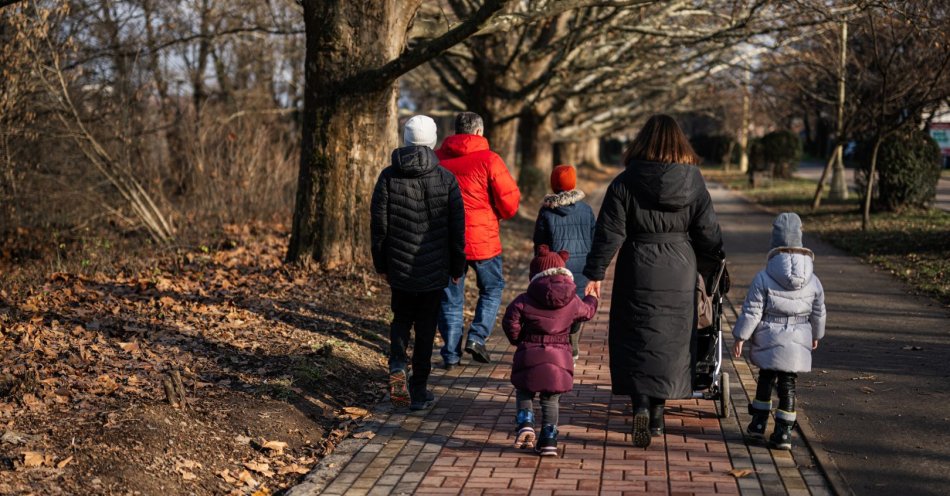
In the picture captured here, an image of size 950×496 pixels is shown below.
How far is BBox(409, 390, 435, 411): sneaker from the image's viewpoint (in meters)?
6.75

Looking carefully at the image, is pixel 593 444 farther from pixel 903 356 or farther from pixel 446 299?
pixel 903 356

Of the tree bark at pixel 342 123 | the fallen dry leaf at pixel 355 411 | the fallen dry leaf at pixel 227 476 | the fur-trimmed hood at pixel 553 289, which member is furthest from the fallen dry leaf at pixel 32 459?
the tree bark at pixel 342 123

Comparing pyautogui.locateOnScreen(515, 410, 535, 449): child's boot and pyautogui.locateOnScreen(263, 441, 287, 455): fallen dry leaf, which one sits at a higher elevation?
pyautogui.locateOnScreen(515, 410, 535, 449): child's boot

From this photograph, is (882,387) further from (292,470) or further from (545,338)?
(292,470)

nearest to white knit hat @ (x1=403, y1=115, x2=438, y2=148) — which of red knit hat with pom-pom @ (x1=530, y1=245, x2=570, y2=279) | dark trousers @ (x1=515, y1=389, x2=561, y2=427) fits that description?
red knit hat with pom-pom @ (x1=530, y1=245, x2=570, y2=279)

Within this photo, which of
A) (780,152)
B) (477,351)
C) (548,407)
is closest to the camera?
(548,407)

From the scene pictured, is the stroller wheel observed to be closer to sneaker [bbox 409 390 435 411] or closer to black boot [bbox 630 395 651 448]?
black boot [bbox 630 395 651 448]

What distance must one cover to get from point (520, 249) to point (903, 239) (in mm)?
5874

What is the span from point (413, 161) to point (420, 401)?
5.09 ft

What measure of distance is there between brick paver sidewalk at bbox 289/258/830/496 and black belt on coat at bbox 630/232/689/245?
1.13 metres

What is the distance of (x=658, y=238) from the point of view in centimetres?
590

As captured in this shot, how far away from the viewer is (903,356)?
321 inches

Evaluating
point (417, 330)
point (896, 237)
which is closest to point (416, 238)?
point (417, 330)

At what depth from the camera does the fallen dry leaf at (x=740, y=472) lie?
17.3 feet
